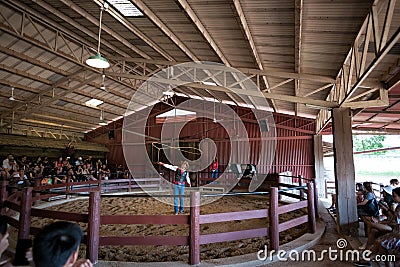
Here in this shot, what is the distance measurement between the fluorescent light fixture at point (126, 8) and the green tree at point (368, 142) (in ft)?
57.7

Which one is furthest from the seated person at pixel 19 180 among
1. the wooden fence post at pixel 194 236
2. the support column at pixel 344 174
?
the support column at pixel 344 174

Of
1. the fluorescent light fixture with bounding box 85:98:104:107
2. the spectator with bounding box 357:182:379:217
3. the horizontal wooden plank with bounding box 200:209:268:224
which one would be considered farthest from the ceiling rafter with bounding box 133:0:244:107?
the fluorescent light fixture with bounding box 85:98:104:107

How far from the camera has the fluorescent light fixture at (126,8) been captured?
509 centimetres

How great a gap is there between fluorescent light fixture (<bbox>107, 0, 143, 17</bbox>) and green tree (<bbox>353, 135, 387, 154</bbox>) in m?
17.6

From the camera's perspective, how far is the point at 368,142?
62.4 feet

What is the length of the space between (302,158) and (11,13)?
39.1ft

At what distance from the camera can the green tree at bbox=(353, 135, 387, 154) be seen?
58.7ft

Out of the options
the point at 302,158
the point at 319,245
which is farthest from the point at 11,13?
the point at 302,158

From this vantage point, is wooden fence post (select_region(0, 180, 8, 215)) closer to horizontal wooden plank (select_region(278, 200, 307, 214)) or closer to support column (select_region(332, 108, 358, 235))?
horizontal wooden plank (select_region(278, 200, 307, 214))

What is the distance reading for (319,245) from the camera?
3.83 meters

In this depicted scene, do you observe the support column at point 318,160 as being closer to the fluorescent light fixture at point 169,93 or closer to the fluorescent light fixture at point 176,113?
the fluorescent light fixture at point 176,113

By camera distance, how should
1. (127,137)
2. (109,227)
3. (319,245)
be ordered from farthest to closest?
→ (127,137) < (109,227) < (319,245)

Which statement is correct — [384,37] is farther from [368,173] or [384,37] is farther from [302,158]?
[368,173]

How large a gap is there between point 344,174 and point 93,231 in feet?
14.0
